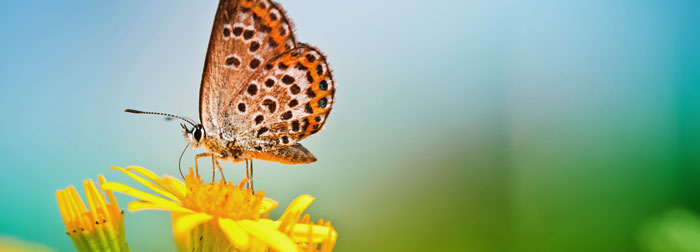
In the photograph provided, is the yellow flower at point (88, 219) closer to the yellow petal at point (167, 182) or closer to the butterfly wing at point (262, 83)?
the yellow petal at point (167, 182)

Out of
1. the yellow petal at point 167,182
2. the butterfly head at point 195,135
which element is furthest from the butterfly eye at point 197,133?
the yellow petal at point 167,182

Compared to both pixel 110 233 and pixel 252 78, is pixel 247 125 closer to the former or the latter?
pixel 252 78

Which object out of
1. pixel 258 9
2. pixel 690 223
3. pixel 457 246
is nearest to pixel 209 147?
pixel 258 9

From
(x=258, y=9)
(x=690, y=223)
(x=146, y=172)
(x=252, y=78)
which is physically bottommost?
(x=690, y=223)

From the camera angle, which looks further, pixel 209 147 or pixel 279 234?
pixel 209 147

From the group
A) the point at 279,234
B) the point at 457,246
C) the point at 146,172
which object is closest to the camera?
the point at 279,234

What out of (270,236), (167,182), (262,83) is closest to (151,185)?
(167,182)
